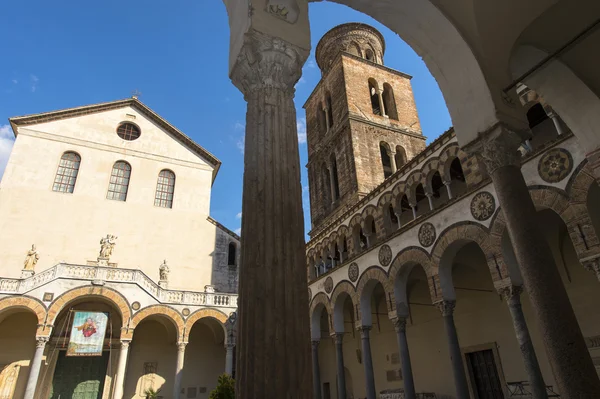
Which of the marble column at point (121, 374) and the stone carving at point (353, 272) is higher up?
the stone carving at point (353, 272)

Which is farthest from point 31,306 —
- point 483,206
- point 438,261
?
point 483,206

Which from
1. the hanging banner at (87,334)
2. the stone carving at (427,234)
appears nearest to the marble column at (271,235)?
the stone carving at (427,234)

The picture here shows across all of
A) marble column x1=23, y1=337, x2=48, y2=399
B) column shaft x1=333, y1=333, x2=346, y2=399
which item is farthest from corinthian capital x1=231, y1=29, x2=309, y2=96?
marble column x1=23, y1=337, x2=48, y2=399

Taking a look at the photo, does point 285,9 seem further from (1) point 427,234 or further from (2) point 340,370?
(2) point 340,370

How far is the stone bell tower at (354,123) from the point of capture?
63.6 ft

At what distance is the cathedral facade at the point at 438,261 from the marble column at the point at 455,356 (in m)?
0.03

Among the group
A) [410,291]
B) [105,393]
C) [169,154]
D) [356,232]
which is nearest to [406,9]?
[356,232]

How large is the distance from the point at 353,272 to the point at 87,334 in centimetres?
1052

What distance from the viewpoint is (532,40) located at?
5176mm

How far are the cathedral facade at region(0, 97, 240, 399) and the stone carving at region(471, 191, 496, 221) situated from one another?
40.9 feet

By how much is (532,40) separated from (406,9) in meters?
1.85

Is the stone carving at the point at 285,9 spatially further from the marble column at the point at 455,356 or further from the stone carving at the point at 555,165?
the marble column at the point at 455,356

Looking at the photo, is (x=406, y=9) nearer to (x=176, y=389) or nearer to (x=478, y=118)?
(x=478, y=118)

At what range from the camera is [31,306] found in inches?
577
